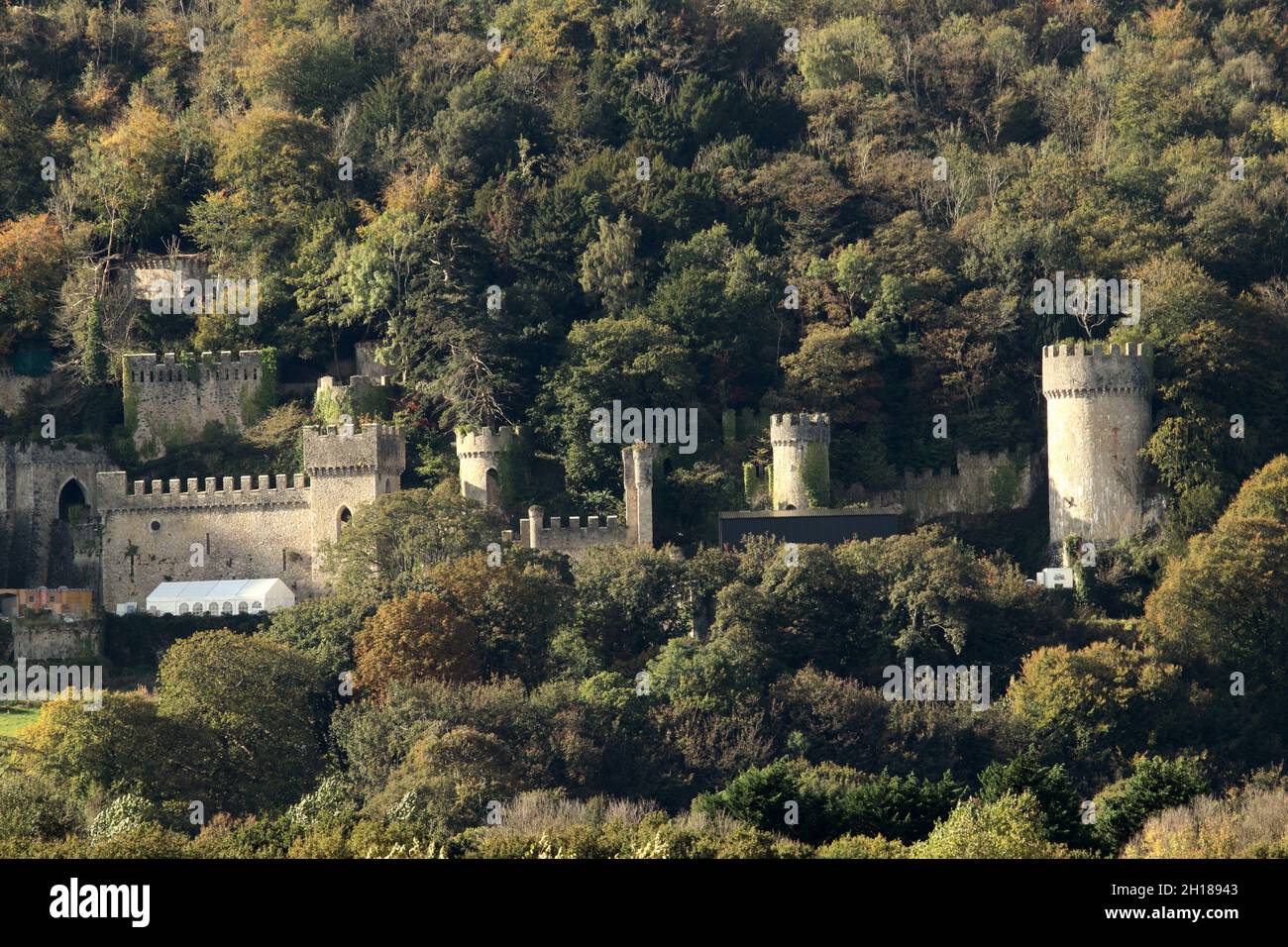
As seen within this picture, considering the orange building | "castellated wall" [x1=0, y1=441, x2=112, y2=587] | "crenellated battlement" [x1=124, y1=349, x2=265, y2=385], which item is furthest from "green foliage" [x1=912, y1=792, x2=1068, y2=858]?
"castellated wall" [x1=0, y1=441, x2=112, y2=587]

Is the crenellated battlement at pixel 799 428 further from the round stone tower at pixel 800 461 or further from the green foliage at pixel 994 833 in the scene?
the green foliage at pixel 994 833

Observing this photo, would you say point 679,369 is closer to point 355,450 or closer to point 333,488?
point 355,450

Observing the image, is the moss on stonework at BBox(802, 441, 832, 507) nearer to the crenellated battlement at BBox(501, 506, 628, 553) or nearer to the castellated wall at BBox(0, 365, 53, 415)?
the crenellated battlement at BBox(501, 506, 628, 553)

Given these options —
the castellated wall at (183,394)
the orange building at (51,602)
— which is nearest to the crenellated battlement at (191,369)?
the castellated wall at (183,394)

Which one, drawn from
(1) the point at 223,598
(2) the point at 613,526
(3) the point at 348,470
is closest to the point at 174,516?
(1) the point at 223,598

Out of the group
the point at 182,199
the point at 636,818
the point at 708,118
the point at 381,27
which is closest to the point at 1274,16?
the point at 708,118
